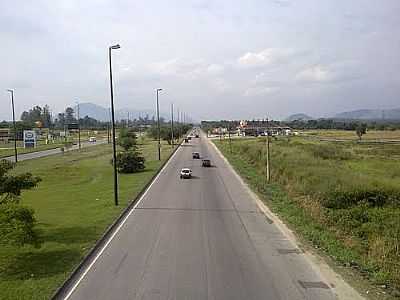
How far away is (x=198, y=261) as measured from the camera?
1521 cm

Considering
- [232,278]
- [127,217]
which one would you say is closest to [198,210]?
[127,217]

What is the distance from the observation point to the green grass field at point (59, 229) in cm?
1307

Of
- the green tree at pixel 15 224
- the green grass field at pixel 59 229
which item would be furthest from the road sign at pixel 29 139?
the green tree at pixel 15 224

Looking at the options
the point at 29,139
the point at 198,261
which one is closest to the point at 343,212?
the point at 198,261

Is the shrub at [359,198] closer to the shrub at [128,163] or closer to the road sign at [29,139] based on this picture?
the shrub at [128,163]

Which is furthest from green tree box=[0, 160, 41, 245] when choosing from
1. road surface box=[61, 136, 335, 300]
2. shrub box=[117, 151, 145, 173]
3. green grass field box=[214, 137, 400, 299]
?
shrub box=[117, 151, 145, 173]

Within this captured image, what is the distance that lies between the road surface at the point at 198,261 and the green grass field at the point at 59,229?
0.86 metres

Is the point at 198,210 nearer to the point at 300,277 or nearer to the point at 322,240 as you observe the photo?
the point at 322,240

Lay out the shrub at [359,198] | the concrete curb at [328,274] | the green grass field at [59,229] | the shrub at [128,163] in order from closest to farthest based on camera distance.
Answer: the concrete curb at [328,274] → the green grass field at [59,229] → the shrub at [359,198] → the shrub at [128,163]

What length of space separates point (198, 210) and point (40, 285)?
44.1 feet

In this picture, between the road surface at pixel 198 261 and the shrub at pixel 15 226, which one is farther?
the shrub at pixel 15 226

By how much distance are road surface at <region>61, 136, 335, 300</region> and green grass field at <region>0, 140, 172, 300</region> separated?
0.86m

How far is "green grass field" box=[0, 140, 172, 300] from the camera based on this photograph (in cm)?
1307

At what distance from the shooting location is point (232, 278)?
13.3 metres
